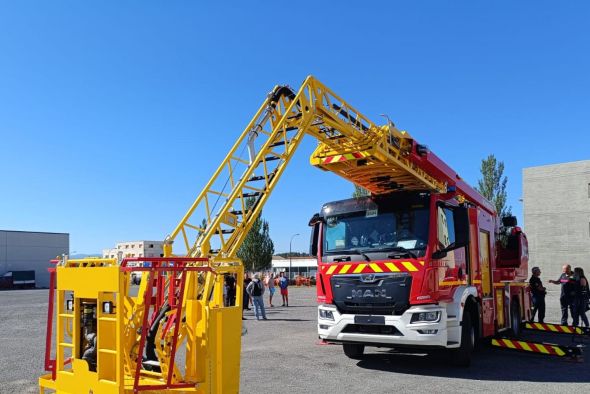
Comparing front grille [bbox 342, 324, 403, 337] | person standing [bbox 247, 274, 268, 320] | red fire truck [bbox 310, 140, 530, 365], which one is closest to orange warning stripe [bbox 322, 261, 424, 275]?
red fire truck [bbox 310, 140, 530, 365]

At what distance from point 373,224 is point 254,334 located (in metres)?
6.12

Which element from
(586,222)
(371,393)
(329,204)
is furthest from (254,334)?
(586,222)

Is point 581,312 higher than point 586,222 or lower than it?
lower

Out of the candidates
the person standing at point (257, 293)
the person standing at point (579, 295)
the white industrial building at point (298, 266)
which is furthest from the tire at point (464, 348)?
the white industrial building at point (298, 266)

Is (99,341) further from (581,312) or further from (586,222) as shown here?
(586,222)

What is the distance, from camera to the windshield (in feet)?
28.4

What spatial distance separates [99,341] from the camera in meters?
5.12

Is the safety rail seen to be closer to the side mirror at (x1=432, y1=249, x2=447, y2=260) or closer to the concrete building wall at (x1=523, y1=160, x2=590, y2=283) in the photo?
the side mirror at (x1=432, y1=249, x2=447, y2=260)

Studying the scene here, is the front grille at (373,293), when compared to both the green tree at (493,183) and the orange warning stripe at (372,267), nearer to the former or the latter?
the orange warning stripe at (372,267)

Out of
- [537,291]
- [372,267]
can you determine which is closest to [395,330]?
[372,267]

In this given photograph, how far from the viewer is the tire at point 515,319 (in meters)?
12.3

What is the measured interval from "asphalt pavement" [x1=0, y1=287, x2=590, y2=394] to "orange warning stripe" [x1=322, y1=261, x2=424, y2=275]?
1.62 m

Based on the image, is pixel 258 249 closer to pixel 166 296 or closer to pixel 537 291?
pixel 537 291

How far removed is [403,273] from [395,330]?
0.89 metres
